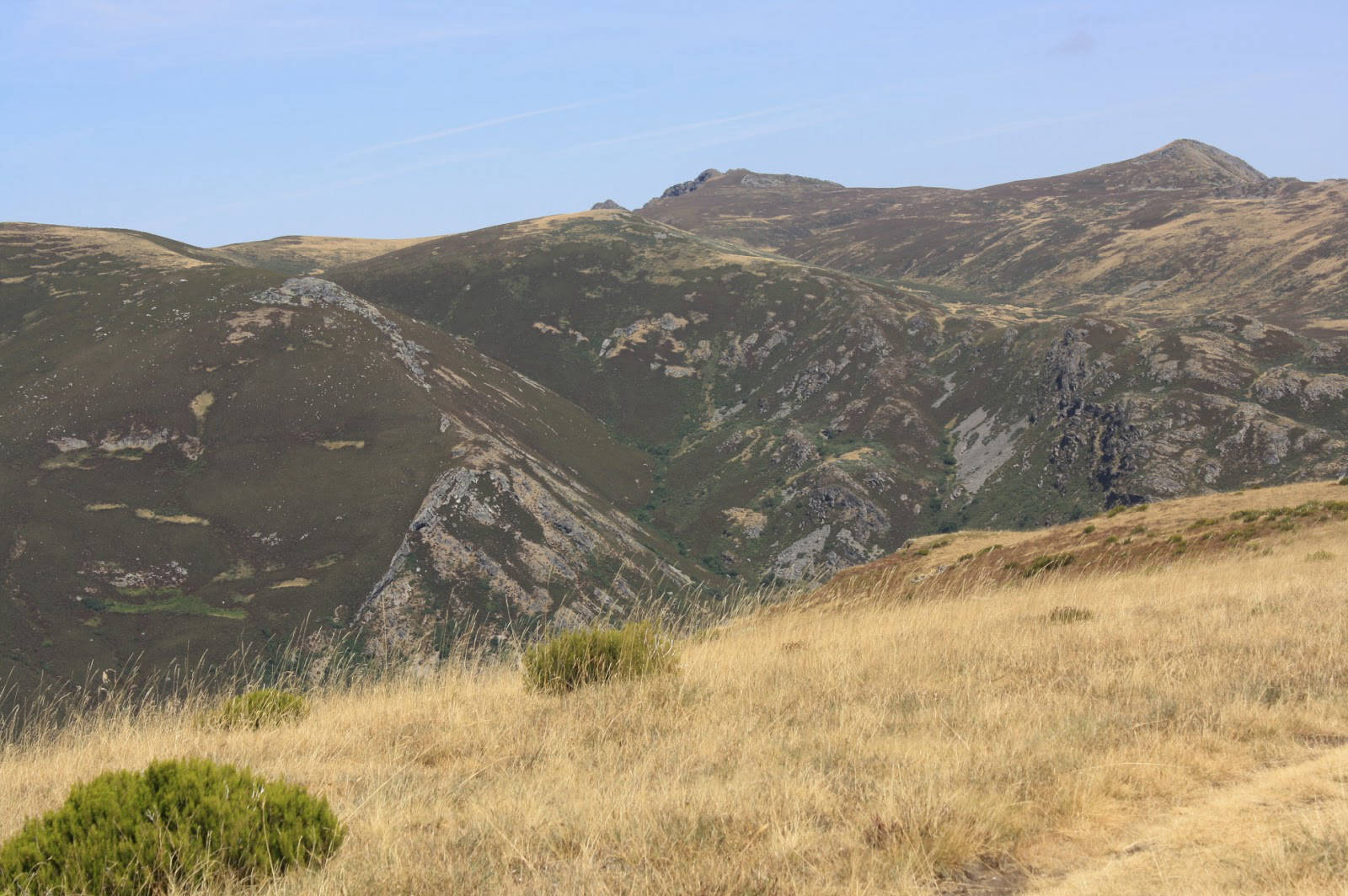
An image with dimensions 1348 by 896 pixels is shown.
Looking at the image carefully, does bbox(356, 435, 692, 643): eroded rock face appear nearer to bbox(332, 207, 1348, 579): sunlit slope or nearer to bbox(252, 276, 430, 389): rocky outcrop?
bbox(252, 276, 430, 389): rocky outcrop

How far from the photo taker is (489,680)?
11617mm

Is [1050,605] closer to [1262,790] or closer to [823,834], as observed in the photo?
[1262,790]

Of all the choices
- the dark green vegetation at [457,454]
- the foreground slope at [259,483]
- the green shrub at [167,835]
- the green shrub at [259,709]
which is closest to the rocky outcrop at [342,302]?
the foreground slope at [259,483]

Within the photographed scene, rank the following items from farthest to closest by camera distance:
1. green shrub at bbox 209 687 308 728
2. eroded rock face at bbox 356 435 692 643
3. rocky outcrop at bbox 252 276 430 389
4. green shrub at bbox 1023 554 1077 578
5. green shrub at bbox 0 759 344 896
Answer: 1. rocky outcrop at bbox 252 276 430 389
2. eroded rock face at bbox 356 435 692 643
3. green shrub at bbox 1023 554 1077 578
4. green shrub at bbox 209 687 308 728
5. green shrub at bbox 0 759 344 896

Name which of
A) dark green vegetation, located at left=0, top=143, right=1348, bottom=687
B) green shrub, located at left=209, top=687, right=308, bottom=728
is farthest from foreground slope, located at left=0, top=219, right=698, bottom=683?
green shrub, located at left=209, top=687, right=308, bottom=728

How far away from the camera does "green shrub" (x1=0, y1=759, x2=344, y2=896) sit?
17.8 ft

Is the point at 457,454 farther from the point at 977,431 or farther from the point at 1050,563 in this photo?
the point at 1050,563

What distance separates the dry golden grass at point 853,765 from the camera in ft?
17.3

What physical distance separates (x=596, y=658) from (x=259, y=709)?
13.3 ft

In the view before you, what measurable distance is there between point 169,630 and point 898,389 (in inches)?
5324

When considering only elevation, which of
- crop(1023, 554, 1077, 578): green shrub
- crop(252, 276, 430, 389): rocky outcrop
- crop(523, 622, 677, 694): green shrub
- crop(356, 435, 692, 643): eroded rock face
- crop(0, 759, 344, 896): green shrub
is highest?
crop(252, 276, 430, 389): rocky outcrop

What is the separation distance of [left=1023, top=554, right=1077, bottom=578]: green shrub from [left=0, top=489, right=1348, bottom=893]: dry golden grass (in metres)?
17.2

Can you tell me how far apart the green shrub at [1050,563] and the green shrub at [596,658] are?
21028 millimetres

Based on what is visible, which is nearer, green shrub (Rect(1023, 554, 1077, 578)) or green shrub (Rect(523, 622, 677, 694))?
green shrub (Rect(523, 622, 677, 694))
